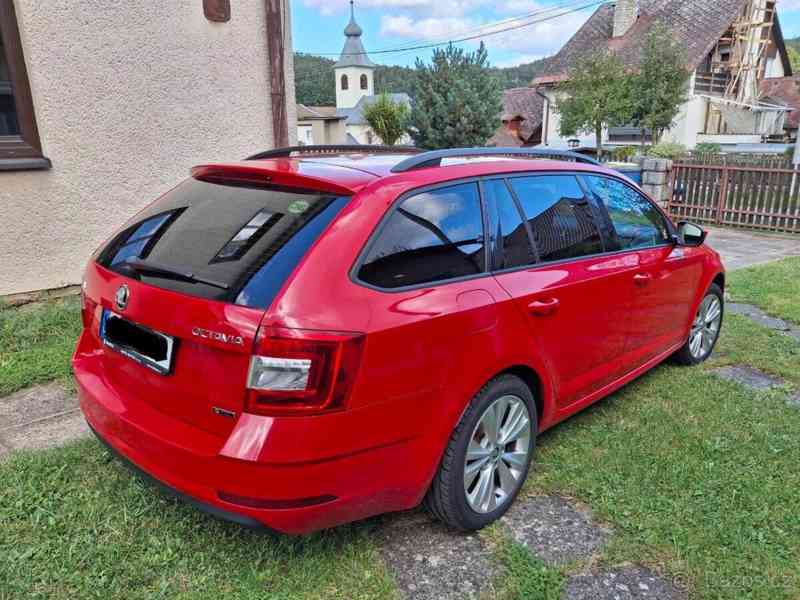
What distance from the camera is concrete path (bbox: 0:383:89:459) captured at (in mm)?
3271

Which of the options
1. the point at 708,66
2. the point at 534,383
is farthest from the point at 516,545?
the point at 708,66

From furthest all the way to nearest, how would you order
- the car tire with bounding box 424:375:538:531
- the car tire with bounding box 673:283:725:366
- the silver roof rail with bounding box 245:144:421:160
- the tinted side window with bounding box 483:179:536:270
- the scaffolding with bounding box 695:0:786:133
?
the scaffolding with bounding box 695:0:786:133
the car tire with bounding box 673:283:725:366
the silver roof rail with bounding box 245:144:421:160
the tinted side window with bounding box 483:179:536:270
the car tire with bounding box 424:375:538:531

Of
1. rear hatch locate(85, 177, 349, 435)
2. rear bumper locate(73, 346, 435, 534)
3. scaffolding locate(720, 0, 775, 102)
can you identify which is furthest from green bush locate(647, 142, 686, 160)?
scaffolding locate(720, 0, 775, 102)

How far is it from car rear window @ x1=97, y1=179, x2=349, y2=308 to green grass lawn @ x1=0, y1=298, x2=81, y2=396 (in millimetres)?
1884

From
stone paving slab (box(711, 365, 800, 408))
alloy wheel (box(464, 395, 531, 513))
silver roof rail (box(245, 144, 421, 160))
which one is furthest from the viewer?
stone paving slab (box(711, 365, 800, 408))

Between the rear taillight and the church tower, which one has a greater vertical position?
the church tower

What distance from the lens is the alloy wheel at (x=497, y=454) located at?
253 centimetres

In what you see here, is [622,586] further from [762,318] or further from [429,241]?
[762,318]

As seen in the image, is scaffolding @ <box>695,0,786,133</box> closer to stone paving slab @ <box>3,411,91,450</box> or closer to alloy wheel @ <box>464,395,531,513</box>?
alloy wheel @ <box>464,395,531,513</box>

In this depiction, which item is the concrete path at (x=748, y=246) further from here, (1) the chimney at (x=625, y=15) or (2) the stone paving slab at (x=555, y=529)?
(1) the chimney at (x=625, y=15)

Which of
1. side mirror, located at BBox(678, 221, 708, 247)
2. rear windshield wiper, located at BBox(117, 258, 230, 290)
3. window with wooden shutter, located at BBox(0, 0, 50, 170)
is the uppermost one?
window with wooden shutter, located at BBox(0, 0, 50, 170)

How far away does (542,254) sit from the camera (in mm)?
2836

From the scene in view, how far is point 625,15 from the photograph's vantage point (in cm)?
A: 3459

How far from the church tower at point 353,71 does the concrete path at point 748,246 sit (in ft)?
238
